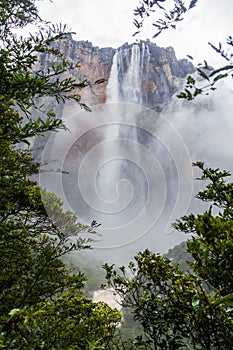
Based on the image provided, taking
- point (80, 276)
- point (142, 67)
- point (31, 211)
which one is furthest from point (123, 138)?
point (80, 276)

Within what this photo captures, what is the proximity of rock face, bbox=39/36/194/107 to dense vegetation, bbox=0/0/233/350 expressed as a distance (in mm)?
31426

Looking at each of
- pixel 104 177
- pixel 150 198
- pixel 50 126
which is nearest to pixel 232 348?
pixel 50 126

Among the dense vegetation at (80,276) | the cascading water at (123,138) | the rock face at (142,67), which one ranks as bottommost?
the dense vegetation at (80,276)

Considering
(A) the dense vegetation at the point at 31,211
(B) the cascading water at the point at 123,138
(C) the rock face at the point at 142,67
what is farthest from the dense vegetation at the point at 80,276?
(C) the rock face at the point at 142,67

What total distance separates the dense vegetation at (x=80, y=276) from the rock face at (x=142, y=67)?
31.4 meters

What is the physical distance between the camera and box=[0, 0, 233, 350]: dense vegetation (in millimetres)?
1447

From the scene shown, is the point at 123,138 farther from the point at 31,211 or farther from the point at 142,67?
the point at 31,211

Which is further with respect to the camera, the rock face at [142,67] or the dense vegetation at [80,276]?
the rock face at [142,67]

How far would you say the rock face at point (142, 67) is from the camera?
3572 centimetres

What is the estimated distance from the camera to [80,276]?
12.9 feet

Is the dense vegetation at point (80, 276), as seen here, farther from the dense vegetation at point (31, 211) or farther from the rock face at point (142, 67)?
the rock face at point (142, 67)

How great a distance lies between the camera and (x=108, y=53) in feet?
163

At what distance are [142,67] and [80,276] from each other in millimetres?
37556

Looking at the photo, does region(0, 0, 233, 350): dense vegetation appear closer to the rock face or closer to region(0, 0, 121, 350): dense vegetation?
region(0, 0, 121, 350): dense vegetation
